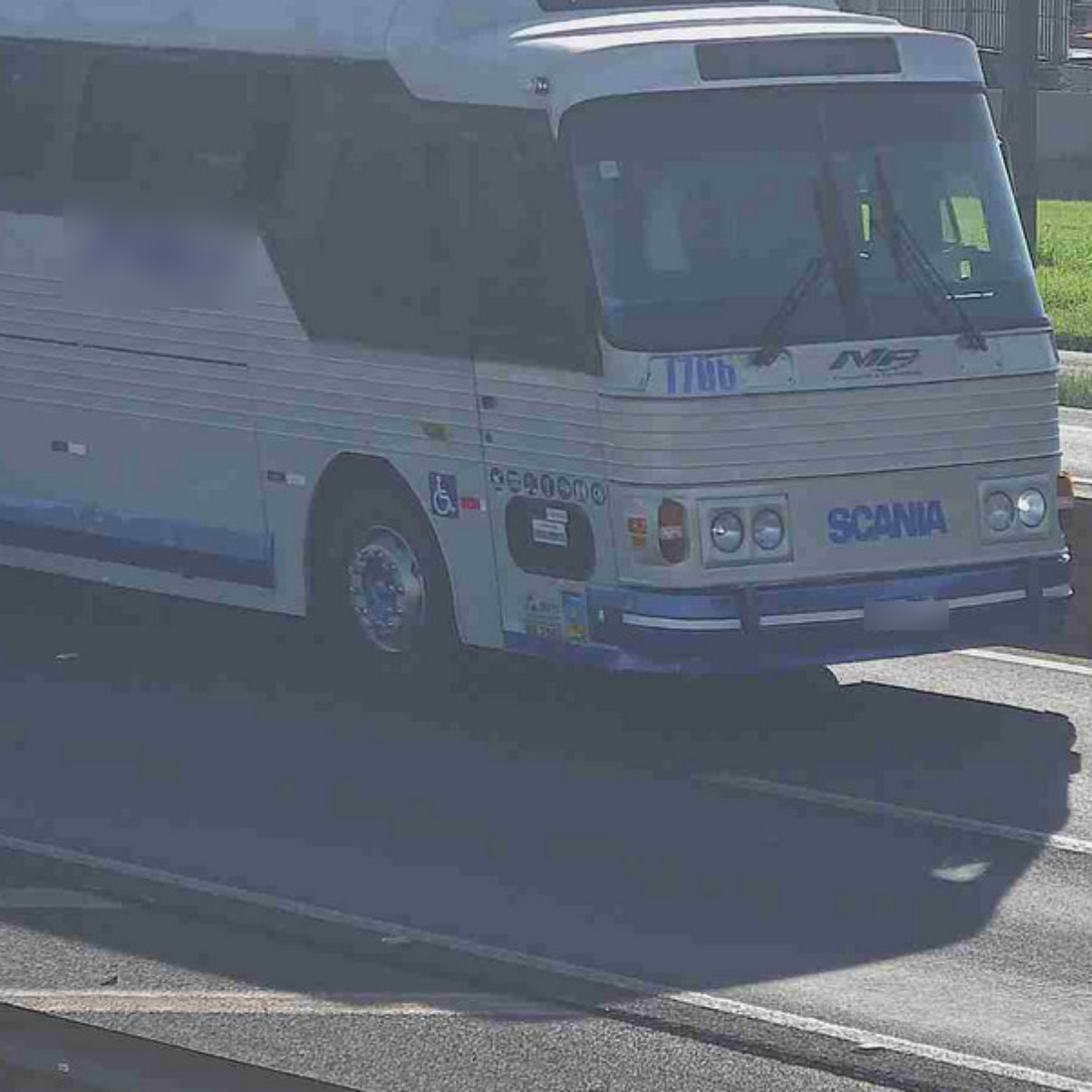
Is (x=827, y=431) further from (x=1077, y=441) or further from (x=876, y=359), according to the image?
→ (x=1077, y=441)

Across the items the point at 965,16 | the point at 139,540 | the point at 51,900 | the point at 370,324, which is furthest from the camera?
the point at 965,16

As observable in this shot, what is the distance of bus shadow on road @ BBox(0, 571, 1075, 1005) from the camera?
33.8ft

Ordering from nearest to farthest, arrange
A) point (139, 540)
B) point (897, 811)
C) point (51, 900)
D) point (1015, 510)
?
point (51, 900) → point (897, 811) → point (1015, 510) → point (139, 540)

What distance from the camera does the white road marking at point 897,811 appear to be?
11.4 m

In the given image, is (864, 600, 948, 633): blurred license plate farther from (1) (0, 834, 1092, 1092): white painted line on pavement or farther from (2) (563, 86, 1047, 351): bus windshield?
(1) (0, 834, 1092, 1092): white painted line on pavement

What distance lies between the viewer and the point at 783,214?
13.1 m

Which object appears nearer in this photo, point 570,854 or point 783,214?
point 570,854

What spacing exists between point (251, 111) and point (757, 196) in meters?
2.97

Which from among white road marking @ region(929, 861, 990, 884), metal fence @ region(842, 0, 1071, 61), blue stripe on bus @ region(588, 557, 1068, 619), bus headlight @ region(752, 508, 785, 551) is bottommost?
white road marking @ region(929, 861, 990, 884)

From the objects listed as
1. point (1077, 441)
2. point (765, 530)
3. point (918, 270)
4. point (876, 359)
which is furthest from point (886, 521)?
point (1077, 441)

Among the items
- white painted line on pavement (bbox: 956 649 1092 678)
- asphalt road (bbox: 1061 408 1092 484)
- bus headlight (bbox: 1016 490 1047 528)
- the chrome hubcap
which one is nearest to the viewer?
bus headlight (bbox: 1016 490 1047 528)

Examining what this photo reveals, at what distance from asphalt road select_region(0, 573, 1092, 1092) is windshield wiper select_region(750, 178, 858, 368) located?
1.69m

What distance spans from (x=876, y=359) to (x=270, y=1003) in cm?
485

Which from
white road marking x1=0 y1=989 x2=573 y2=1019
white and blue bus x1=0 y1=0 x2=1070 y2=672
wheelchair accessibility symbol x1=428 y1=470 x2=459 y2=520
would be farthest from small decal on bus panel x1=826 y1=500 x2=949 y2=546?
white road marking x1=0 y1=989 x2=573 y2=1019
